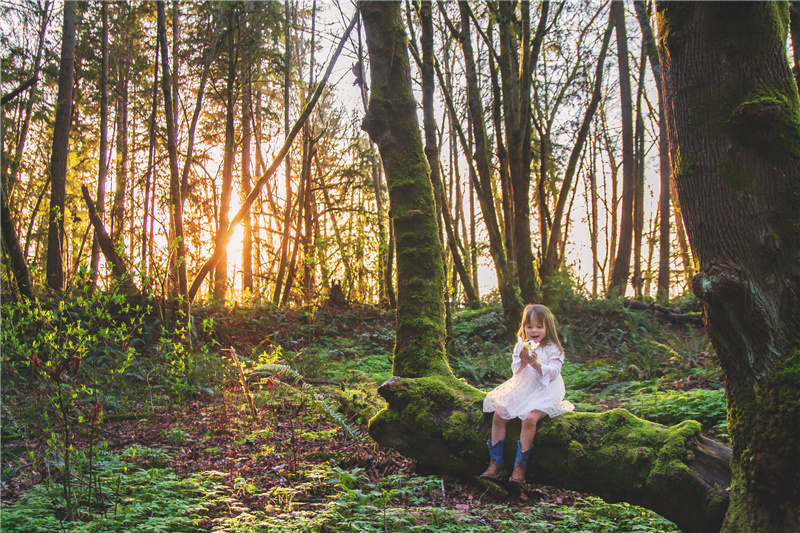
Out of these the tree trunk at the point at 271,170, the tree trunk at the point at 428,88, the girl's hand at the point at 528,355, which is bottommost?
the girl's hand at the point at 528,355

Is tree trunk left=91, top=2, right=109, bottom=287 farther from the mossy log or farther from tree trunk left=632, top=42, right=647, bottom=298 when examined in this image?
tree trunk left=632, top=42, right=647, bottom=298

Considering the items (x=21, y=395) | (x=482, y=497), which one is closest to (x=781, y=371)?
(x=482, y=497)

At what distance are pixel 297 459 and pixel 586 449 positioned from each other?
244cm

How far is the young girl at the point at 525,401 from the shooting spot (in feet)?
11.0

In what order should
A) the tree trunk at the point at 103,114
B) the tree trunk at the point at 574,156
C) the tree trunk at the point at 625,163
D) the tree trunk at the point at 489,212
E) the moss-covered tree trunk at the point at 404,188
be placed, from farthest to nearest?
the tree trunk at the point at 625,163, the tree trunk at the point at 103,114, the tree trunk at the point at 574,156, the tree trunk at the point at 489,212, the moss-covered tree trunk at the point at 404,188

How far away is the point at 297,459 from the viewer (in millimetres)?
4160

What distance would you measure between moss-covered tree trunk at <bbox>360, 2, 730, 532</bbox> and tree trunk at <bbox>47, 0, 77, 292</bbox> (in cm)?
697

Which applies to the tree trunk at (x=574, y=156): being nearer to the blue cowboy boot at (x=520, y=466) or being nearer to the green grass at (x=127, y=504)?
the blue cowboy boot at (x=520, y=466)

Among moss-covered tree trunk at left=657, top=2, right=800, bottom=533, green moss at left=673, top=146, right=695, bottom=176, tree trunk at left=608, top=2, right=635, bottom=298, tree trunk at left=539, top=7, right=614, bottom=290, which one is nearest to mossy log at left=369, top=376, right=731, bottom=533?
moss-covered tree trunk at left=657, top=2, right=800, bottom=533

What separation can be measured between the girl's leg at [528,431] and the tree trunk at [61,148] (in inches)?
338

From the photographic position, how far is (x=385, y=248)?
13.3 metres

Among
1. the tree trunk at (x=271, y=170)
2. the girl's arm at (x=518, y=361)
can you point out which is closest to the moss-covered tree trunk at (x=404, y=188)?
the tree trunk at (x=271, y=170)

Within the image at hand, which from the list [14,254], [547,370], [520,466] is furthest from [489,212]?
[14,254]

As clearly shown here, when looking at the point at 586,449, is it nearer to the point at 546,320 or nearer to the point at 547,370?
the point at 547,370
